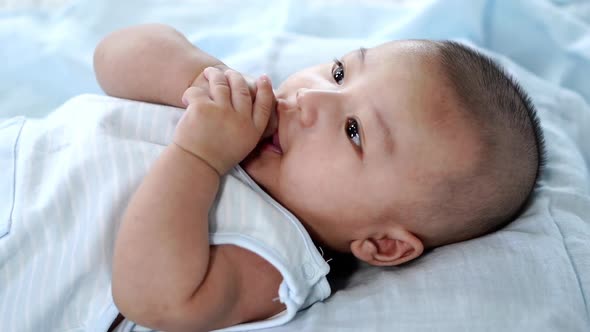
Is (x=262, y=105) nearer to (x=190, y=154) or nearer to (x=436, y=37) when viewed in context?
(x=190, y=154)

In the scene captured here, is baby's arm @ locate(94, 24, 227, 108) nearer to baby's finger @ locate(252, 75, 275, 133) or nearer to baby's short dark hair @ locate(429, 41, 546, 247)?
baby's finger @ locate(252, 75, 275, 133)

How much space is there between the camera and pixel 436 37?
1647mm

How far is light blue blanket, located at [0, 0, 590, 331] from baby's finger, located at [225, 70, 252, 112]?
13.2 inches

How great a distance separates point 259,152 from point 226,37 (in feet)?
2.12

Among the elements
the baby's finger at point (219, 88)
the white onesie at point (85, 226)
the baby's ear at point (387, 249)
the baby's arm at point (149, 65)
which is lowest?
the baby's ear at point (387, 249)

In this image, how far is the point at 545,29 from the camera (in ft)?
5.38

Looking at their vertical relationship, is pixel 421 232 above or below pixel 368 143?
below

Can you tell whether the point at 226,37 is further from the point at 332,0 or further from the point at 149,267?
the point at 149,267

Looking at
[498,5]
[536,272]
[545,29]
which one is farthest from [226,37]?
[536,272]

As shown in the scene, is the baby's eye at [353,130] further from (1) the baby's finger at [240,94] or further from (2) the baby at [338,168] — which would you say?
(1) the baby's finger at [240,94]

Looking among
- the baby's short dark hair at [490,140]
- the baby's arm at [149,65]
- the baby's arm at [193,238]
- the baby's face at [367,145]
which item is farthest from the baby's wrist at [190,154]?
the baby's short dark hair at [490,140]

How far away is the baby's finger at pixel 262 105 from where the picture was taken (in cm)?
96

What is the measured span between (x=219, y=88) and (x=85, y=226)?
28 centimetres

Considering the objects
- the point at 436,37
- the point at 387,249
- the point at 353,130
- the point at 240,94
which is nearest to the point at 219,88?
the point at 240,94
